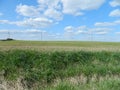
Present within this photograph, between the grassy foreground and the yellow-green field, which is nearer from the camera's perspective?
the grassy foreground

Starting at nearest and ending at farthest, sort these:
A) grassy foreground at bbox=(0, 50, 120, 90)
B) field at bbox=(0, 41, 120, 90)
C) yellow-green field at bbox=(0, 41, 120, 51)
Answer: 1. field at bbox=(0, 41, 120, 90)
2. grassy foreground at bbox=(0, 50, 120, 90)
3. yellow-green field at bbox=(0, 41, 120, 51)

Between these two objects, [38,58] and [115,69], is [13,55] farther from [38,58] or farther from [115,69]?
[115,69]

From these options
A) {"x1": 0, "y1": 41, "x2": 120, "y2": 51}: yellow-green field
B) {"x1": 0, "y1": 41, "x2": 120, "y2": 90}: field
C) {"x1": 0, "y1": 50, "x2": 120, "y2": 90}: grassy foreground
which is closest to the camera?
{"x1": 0, "y1": 41, "x2": 120, "y2": 90}: field

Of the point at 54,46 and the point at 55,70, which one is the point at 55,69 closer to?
the point at 55,70

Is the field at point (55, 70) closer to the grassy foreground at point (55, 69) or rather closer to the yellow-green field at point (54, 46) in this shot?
the grassy foreground at point (55, 69)

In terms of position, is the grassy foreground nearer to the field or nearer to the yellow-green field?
the field

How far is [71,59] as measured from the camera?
15.9 m

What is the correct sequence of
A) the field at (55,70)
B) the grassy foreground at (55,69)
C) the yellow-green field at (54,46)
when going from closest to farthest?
the field at (55,70), the grassy foreground at (55,69), the yellow-green field at (54,46)

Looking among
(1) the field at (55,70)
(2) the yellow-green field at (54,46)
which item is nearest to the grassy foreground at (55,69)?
(1) the field at (55,70)

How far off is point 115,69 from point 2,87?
679 cm

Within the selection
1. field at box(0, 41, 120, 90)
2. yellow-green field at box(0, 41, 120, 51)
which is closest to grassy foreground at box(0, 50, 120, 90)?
field at box(0, 41, 120, 90)

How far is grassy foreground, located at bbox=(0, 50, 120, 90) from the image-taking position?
35.4 ft

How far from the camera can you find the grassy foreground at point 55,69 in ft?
35.4

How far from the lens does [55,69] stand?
1413cm
